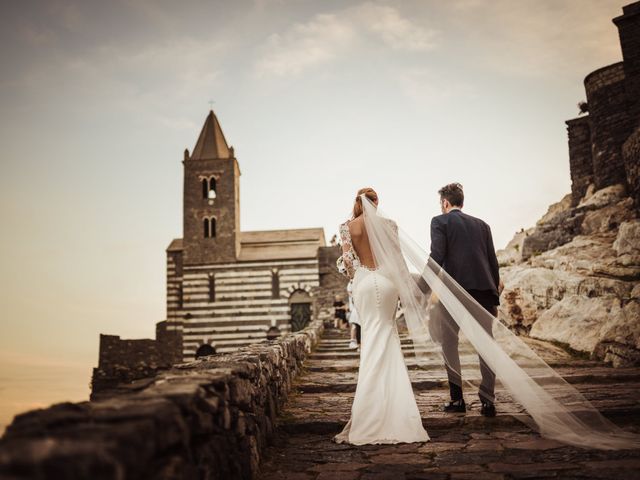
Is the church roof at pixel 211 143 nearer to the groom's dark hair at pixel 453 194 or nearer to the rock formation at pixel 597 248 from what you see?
the rock formation at pixel 597 248

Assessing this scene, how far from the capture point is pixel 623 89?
1608 cm

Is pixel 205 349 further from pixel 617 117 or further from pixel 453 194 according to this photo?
pixel 453 194

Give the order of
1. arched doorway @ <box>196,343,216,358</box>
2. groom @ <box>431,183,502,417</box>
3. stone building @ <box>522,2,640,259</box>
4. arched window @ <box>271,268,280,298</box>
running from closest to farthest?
groom @ <box>431,183,502,417</box> < stone building @ <box>522,2,640,259</box> < arched doorway @ <box>196,343,216,358</box> < arched window @ <box>271,268,280,298</box>

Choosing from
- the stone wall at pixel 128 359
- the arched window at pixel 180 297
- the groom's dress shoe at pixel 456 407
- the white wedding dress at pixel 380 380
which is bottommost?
the stone wall at pixel 128 359

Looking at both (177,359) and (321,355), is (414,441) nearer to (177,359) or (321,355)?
(321,355)

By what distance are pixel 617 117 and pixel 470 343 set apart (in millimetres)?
15024

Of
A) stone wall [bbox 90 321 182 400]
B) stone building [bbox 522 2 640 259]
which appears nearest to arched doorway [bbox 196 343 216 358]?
stone wall [bbox 90 321 182 400]

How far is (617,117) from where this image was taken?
623 inches

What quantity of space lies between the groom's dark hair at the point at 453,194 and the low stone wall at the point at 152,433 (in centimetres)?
260

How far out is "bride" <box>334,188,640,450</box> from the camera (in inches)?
142

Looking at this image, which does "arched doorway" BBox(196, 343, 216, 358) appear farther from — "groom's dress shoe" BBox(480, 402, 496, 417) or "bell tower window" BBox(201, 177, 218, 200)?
"groom's dress shoe" BBox(480, 402, 496, 417)

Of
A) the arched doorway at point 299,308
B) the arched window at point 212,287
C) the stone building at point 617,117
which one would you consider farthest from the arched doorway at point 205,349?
the stone building at point 617,117

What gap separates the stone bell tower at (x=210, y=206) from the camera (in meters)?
32.4

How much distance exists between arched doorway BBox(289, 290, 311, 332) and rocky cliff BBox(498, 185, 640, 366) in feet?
61.4
